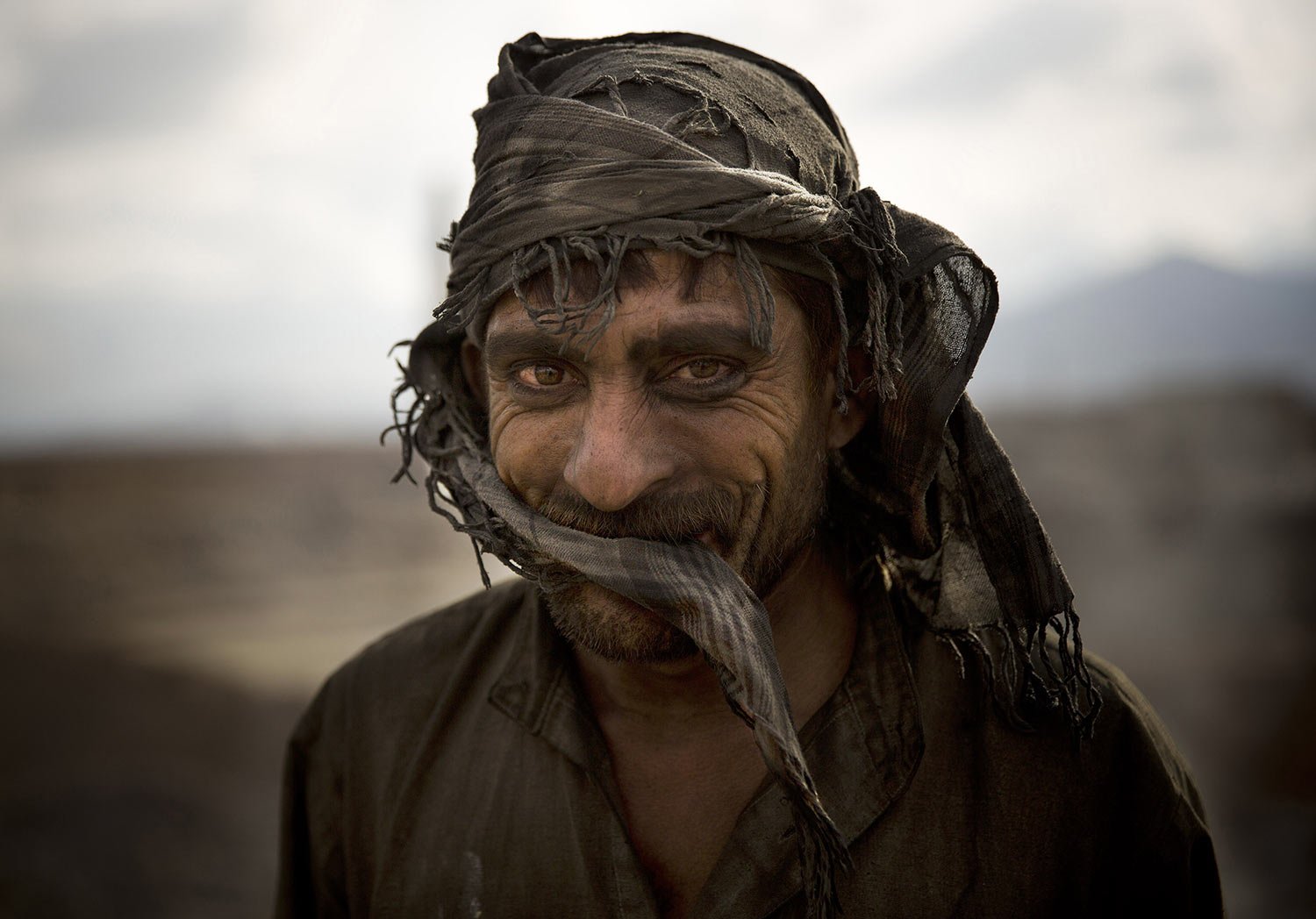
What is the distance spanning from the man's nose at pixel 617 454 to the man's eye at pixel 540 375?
111mm

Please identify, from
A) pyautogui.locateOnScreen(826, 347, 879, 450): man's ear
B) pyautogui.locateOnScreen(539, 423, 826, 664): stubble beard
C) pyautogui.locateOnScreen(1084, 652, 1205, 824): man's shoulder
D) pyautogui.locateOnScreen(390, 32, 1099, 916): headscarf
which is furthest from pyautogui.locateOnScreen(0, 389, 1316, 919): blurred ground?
pyautogui.locateOnScreen(826, 347, 879, 450): man's ear

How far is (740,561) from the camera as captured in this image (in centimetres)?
190

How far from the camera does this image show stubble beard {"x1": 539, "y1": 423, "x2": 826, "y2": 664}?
1.82 metres

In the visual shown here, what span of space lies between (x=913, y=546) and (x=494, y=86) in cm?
129

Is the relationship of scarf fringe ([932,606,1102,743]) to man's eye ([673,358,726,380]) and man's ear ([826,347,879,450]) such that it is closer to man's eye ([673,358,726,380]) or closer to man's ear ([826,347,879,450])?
man's ear ([826,347,879,450])

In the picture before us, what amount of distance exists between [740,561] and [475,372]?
80 centimetres

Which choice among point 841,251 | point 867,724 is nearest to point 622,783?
point 867,724

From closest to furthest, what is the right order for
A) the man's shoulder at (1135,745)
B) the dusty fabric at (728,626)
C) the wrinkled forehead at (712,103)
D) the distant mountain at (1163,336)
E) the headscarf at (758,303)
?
the dusty fabric at (728,626) < the headscarf at (758,303) < the wrinkled forehead at (712,103) < the man's shoulder at (1135,745) < the distant mountain at (1163,336)

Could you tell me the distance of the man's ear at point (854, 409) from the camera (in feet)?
6.76

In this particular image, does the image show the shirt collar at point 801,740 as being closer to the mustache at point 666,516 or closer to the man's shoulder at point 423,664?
the man's shoulder at point 423,664

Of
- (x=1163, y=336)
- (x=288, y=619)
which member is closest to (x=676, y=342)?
(x=288, y=619)

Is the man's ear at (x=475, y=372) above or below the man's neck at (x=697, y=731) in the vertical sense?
above

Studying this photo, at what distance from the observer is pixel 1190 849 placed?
6.37ft

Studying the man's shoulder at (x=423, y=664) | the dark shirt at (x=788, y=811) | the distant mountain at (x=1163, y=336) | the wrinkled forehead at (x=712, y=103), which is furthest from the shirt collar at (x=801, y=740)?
the distant mountain at (x=1163, y=336)
